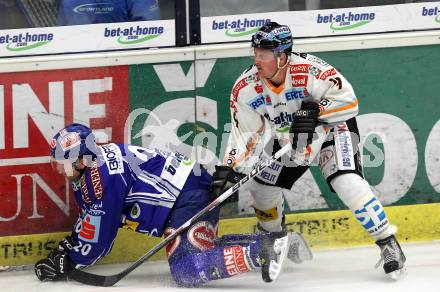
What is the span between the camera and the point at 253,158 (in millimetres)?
5289

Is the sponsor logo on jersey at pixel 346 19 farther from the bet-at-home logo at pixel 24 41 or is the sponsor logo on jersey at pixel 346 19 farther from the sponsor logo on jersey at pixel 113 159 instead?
the bet-at-home logo at pixel 24 41

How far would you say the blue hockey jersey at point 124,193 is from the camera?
4.97 m

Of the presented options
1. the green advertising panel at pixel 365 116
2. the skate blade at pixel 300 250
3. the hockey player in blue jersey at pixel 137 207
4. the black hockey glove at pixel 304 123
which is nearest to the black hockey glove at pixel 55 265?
the hockey player in blue jersey at pixel 137 207

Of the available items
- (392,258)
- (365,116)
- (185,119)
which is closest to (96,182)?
(185,119)

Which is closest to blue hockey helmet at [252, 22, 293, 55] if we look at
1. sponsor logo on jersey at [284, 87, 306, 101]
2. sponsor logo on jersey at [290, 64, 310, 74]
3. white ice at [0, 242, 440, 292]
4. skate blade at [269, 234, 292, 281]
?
sponsor logo on jersey at [290, 64, 310, 74]

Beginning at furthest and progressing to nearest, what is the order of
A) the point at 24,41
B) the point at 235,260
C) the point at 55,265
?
the point at 24,41, the point at 55,265, the point at 235,260

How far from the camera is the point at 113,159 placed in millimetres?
5039

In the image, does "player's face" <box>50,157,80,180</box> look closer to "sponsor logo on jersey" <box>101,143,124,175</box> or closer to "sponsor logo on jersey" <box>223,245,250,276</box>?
"sponsor logo on jersey" <box>101,143,124,175</box>

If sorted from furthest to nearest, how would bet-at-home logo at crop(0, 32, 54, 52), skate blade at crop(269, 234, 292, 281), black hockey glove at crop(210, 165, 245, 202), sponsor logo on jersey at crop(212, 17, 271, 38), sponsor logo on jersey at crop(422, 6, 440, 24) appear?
sponsor logo on jersey at crop(422, 6, 440, 24) → sponsor logo on jersey at crop(212, 17, 271, 38) → bet-at-home logo at crop(0, 32, 54, 52) → black hockey glove at crop(210, 165, 245, 202) → skate blade at crop(269, 234, 292, 281)

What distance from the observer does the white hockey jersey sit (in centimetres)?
488

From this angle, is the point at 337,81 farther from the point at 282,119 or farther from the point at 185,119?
the point at 185,119

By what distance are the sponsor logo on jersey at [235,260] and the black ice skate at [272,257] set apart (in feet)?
0.32

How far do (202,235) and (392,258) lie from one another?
962mm

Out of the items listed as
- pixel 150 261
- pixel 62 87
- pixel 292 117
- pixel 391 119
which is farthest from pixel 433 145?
pixel 62 87
